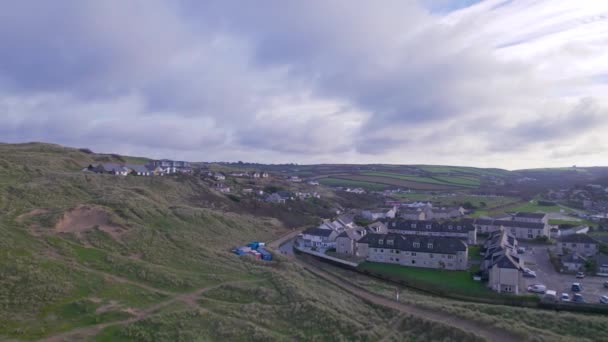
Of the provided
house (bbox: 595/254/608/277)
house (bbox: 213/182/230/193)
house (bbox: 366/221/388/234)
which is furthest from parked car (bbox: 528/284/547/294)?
house (bbox: 213/182/230/193)

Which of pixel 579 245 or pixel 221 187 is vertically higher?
pixel 221 187

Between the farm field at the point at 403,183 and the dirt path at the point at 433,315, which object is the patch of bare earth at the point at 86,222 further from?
the farm field at the point at 403,183

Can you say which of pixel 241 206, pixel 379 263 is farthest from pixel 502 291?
pixel 241 206

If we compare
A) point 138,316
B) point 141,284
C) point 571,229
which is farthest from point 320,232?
point 571,229

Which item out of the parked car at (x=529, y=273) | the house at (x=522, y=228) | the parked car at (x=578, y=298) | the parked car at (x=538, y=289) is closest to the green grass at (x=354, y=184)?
the house at (x=522, y=228)

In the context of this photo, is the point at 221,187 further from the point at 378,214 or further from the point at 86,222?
the point at 86,222
